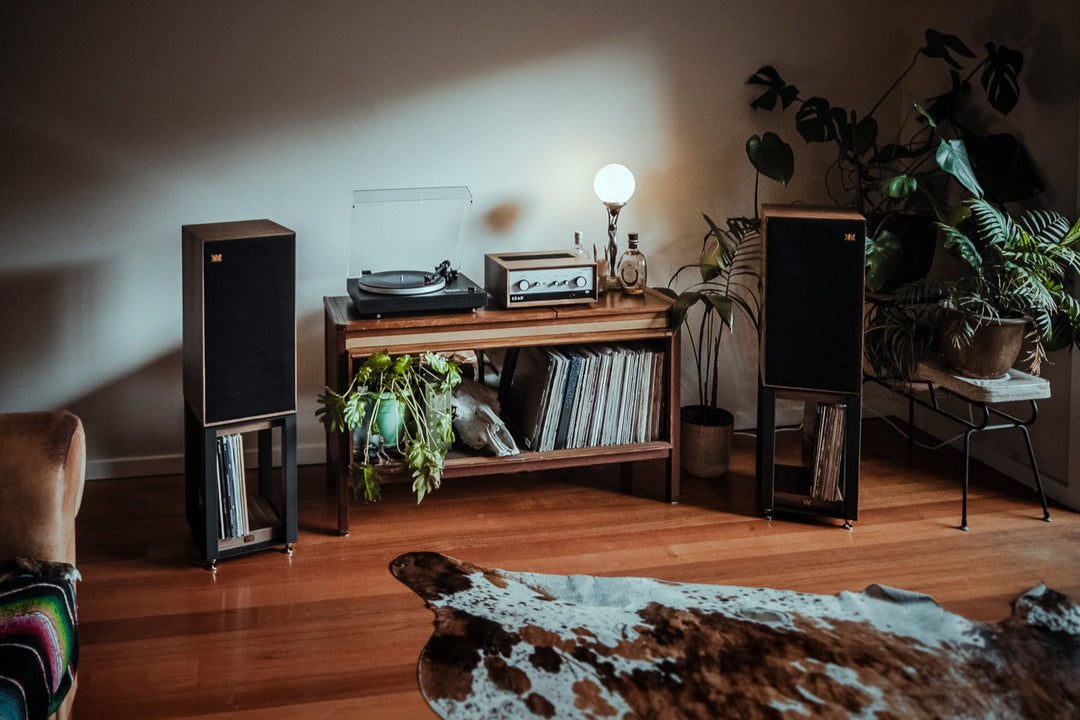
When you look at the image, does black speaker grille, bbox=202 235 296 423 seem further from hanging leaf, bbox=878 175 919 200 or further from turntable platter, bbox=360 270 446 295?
hanging leaf, bbox=878 175 919 200

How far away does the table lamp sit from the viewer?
11.7ft

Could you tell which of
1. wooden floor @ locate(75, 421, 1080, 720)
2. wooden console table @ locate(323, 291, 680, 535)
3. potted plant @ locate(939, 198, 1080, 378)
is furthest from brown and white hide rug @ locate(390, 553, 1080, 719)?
potted plant @ locate(939, 198, 1080, 378)

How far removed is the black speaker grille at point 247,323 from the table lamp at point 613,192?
111 centimetres

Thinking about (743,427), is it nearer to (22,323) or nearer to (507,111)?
(507,111)

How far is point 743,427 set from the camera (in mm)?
4172

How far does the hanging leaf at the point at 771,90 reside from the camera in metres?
3.75

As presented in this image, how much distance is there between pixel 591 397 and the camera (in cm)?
341

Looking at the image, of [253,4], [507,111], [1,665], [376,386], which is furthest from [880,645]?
[253,4]

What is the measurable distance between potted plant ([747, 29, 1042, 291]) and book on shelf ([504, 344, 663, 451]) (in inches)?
30.9

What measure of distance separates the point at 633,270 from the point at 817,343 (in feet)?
2.19

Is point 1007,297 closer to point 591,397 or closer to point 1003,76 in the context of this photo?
point 1003,76

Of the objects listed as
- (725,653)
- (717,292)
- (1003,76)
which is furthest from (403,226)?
(1003,76)

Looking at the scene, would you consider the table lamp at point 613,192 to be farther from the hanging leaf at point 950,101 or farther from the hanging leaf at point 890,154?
the hanging leaf at point 950,101

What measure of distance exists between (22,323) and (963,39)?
10.9 feet
